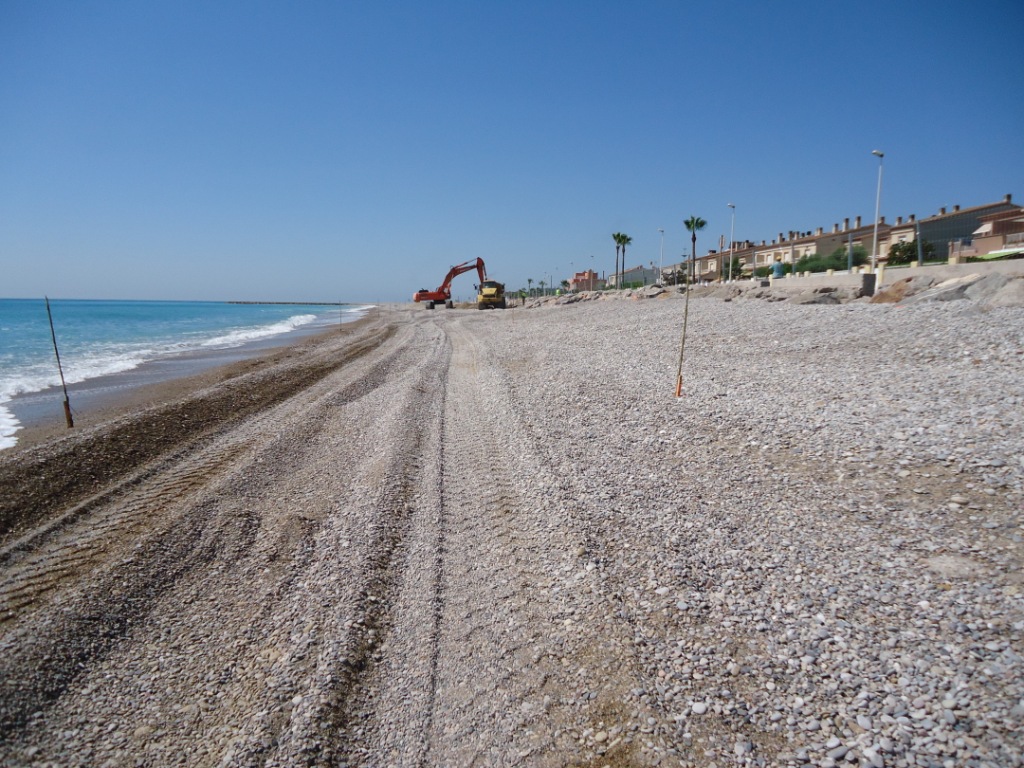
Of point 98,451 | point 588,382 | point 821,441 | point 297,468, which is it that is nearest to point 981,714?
point 821,441

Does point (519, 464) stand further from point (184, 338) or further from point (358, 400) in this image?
point (184, 338)

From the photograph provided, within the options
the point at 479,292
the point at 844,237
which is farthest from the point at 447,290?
the point at 844,237

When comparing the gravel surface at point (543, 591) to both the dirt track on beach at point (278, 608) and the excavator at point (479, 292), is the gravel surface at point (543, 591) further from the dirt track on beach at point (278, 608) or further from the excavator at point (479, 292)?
the excavator at point (479, 292)

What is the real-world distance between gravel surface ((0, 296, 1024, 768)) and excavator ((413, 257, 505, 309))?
148ft

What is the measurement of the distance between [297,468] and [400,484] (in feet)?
5.55

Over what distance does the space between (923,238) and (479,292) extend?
1639 inches

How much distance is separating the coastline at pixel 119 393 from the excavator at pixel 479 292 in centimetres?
3235

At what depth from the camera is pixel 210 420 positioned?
9.90 m

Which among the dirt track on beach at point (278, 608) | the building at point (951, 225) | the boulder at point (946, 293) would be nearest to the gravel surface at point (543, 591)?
the dirt track on beach at point (278, 608)

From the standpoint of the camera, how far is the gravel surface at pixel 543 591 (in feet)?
9.53

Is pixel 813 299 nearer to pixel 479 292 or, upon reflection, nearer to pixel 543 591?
pixel 543 591

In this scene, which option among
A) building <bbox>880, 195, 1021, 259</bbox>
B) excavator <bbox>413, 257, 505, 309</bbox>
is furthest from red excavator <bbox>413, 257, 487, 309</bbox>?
building <bbox>880, 195, 1021, 259</bbox>

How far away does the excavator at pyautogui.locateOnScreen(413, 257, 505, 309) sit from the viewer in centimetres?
5275

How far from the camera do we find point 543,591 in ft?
13.8
